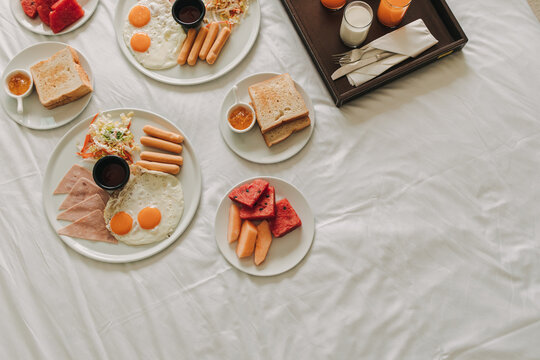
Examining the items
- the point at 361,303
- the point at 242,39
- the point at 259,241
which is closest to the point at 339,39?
the point at 242,39

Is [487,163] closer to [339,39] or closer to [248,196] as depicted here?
[339,39]

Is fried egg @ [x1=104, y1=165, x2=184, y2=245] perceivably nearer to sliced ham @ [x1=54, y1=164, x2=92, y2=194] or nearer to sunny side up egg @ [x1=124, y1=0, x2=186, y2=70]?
sliced ham @ [x1=54, y1=164, x2=92, y2=194]

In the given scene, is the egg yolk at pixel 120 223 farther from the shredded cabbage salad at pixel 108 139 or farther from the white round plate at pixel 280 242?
the white round plate at pixel 280 242

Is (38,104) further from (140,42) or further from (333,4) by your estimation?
(333,4)

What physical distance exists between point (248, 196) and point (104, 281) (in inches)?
27.0

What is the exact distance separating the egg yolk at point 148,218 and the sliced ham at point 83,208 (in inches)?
6.7

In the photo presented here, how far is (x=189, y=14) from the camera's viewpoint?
6.08ft

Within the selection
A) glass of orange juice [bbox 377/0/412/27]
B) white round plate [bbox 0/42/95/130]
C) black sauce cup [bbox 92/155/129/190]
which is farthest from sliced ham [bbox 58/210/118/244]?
glass of orange juice [bbox 377/0/412/27]

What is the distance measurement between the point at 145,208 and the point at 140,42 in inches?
29.4

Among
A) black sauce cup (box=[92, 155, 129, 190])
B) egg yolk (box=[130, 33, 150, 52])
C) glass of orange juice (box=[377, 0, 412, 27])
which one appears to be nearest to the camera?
black sauce cup (box=[92, 155, 129, 190])

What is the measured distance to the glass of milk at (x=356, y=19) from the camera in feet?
5.75

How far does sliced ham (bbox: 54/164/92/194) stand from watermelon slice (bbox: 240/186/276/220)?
0.67 metres

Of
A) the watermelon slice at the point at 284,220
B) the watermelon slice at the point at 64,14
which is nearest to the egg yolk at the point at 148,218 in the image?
the watermelon slice at the point at 284,220

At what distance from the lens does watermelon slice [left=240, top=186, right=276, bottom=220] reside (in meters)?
1.65
